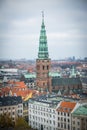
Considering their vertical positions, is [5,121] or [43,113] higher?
[43,113]

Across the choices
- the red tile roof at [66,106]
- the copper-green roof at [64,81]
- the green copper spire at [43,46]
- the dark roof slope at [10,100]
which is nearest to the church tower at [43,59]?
the green copper spire at [43,46]

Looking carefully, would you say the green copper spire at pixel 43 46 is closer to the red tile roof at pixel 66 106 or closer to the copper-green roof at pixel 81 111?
the red tile roof at pixel 66 106

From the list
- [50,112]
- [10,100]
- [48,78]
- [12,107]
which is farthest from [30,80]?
[50,112]

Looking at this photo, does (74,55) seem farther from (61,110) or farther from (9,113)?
(9,113)

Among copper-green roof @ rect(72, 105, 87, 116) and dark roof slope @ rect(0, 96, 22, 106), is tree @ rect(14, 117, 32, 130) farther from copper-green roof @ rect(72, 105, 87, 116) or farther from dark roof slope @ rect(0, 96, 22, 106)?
copper-green roof @ rect(72, 105, 87, 116)

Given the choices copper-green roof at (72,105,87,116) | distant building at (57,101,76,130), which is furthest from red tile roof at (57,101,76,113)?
copper-green roof at (72,105,87,116)

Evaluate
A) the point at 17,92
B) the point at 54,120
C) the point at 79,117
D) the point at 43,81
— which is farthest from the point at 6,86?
the point at 79,117

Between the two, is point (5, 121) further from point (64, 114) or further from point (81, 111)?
point (81, 111)

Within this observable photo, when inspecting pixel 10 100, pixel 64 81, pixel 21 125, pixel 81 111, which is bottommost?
pixel 21 125

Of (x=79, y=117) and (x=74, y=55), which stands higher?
(x=74, y=55)
